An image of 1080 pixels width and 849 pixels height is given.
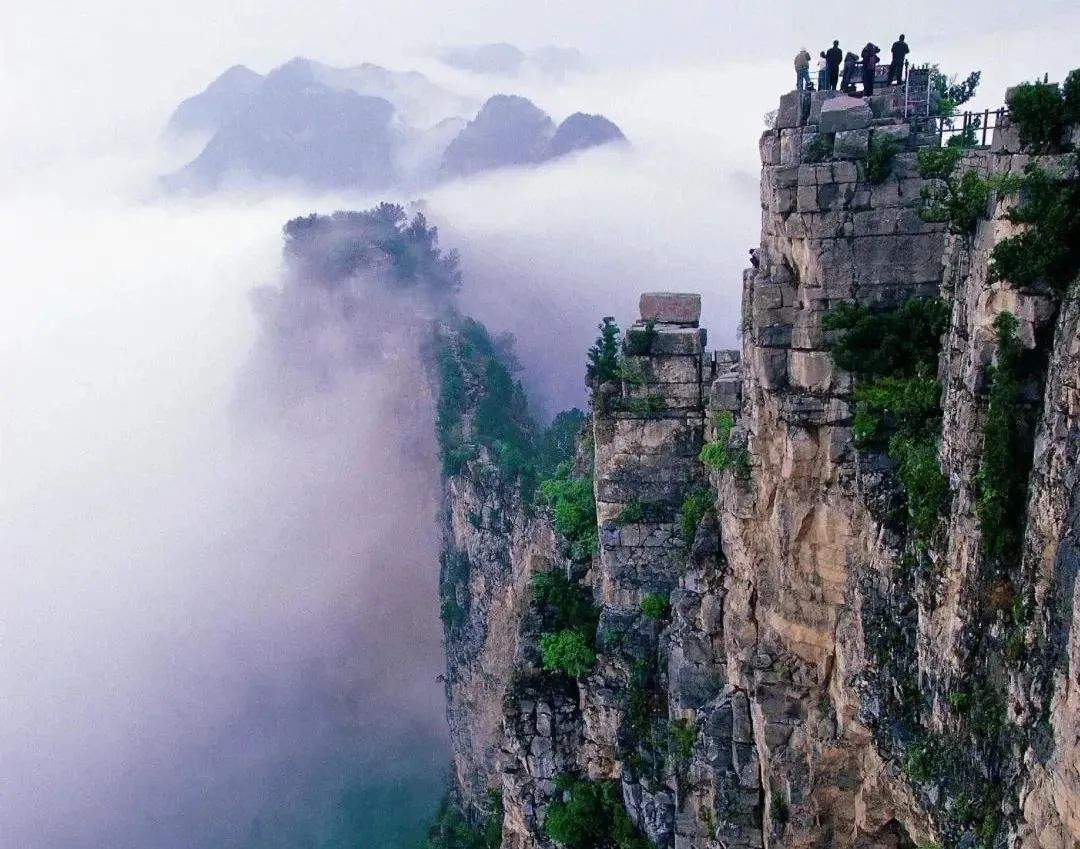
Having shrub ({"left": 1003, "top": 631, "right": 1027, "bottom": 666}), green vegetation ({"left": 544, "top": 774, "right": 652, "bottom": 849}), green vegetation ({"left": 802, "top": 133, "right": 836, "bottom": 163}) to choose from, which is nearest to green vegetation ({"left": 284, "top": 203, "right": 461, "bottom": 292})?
green vegetation ({"left": 544, "top": 774, "right": 652, "bottom": 849})

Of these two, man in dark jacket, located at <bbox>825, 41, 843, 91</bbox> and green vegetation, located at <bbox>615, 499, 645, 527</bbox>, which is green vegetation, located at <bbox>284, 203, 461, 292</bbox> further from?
man in dark jacket, located at <bbox>825, 41, 843, 91</bbox>

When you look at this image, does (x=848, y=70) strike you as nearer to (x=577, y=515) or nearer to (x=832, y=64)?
(x=832, y=64)

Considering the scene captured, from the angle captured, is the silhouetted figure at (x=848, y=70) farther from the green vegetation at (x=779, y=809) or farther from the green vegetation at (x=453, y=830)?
the green vegetation at (x=453, y=830)

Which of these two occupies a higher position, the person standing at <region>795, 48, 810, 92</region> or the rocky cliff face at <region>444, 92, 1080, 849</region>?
the person standing at <region>795, 48, 810, 92</region>

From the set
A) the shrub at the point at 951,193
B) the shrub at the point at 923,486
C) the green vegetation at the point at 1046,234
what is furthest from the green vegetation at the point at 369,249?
the green vegetation at the point at 1046,234

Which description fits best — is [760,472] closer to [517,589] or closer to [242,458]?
[517,589]

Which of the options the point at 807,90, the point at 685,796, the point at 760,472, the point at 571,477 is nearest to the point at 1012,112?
the point at 807,90
